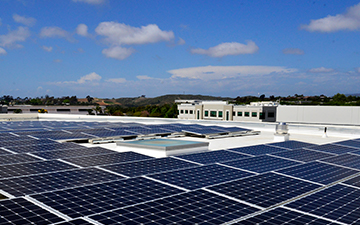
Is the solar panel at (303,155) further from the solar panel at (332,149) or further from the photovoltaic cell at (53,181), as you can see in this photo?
the photovoltaic cell at (53,181)

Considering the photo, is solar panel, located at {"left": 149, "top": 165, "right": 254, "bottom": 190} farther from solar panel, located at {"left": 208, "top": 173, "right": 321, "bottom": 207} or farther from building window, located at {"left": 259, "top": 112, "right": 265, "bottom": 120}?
building window, located at {"left": 259, "top": 112, "right": 265, "bottom": 120}

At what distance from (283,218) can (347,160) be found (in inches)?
399

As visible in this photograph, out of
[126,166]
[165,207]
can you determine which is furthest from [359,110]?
[165,207]

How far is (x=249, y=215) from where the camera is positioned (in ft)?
24.1

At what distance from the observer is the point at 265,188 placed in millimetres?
9641

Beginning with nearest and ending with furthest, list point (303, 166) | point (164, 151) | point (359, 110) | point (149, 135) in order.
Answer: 1. point (303, 166)
2. point (164, 151)
3. point (149, 135)
4. point (359, 110)

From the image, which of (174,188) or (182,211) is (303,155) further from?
(182,211)

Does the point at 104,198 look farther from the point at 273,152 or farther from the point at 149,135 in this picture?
the point at 149,135

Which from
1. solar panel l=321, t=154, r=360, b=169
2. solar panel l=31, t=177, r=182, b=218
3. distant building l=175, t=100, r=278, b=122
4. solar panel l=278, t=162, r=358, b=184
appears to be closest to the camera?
solar panel l=31, t=177, r=182, b=218

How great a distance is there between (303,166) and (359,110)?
33.6m

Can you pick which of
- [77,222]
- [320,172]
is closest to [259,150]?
[320,172]

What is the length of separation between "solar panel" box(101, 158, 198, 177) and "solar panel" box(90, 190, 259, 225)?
3.35 m

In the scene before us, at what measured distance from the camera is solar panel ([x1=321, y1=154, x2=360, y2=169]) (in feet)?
46.5

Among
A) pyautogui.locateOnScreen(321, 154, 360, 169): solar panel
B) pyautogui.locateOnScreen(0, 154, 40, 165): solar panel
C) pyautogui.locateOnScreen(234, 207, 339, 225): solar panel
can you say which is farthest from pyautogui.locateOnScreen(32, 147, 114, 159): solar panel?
pyautogui.locateOnScreen(321, 154, 360, 169): solar panel
